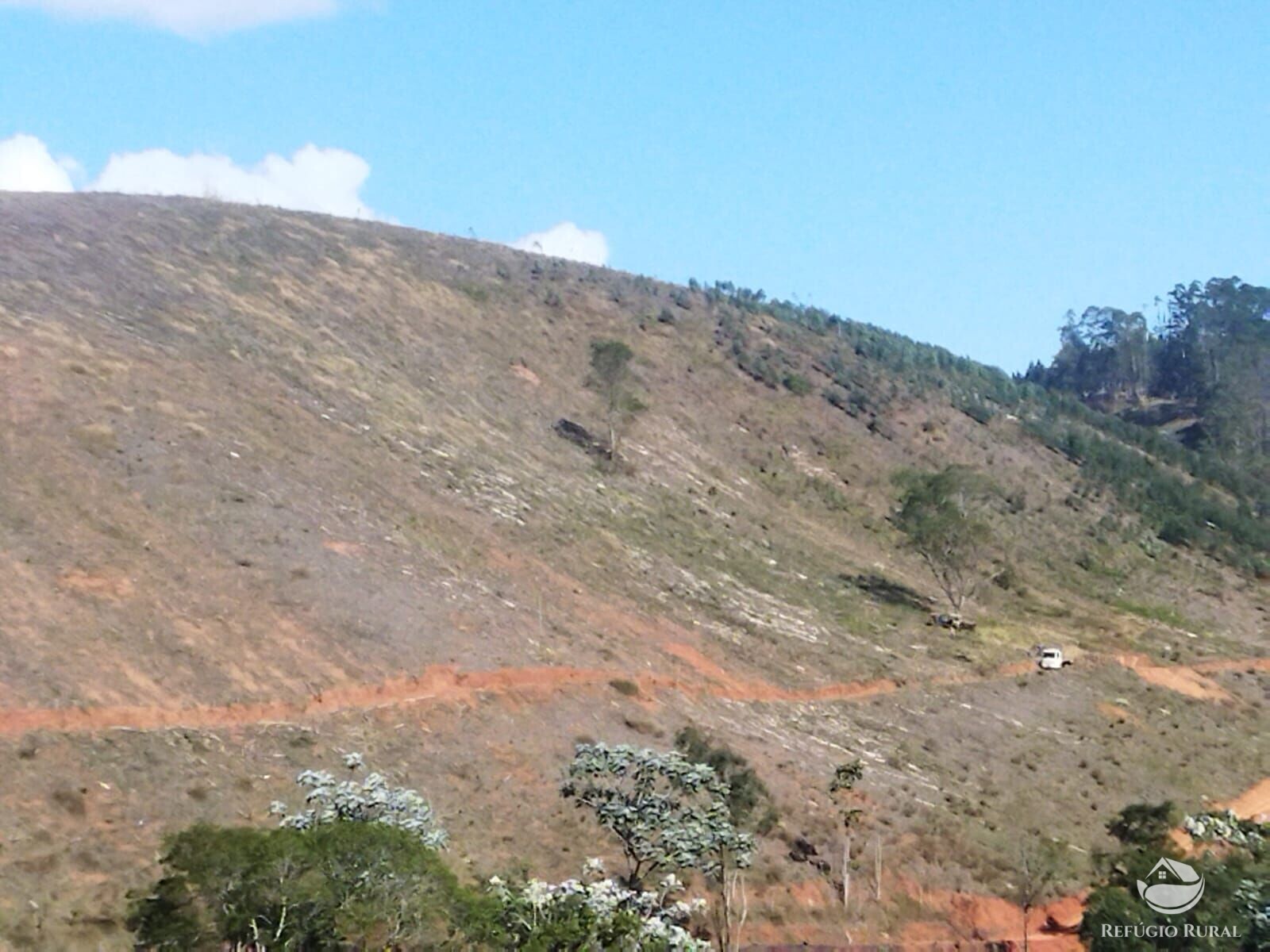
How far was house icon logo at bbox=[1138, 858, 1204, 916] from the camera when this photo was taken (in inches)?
669

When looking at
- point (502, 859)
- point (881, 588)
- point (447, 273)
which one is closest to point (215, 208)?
point (447, 273)

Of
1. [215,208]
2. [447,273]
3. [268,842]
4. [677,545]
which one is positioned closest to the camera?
[268,842]

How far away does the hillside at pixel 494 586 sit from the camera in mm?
23188

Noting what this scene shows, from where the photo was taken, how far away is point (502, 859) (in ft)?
71.3

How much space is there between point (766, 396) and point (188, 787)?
5100 centimetres

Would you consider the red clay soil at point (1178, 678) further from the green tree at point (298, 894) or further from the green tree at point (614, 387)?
the green tree at point (298, 894)

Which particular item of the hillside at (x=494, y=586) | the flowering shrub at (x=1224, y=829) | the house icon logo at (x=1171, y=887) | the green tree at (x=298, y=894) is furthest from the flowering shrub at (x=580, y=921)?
the flowering shrub at (x=1224, y=829)

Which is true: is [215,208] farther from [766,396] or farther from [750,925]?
[750,925]

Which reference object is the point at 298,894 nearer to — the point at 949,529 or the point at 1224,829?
the point at 1224,829

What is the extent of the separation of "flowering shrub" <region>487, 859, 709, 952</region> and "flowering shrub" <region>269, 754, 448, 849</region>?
1.20m

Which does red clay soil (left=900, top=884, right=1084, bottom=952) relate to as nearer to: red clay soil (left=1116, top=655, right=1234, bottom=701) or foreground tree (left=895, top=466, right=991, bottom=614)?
red clay soil (left=1116, top=655, right=1234, bottom=701)

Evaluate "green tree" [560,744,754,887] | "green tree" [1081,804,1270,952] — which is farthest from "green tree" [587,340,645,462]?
"green tree" [1081,804,1270,952]

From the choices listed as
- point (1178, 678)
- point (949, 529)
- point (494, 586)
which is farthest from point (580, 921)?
point (949, 529)

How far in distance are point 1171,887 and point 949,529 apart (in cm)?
3547
